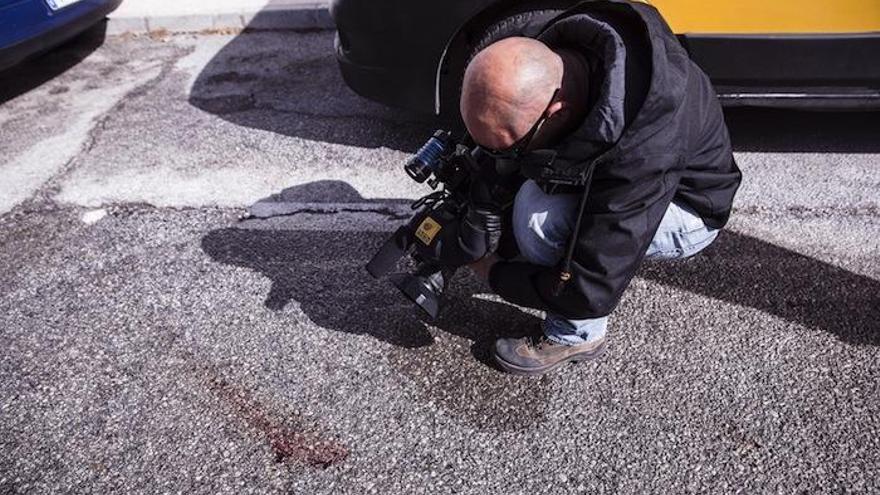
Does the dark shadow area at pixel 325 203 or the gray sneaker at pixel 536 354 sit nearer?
the gray sneaker at pixel 536 354

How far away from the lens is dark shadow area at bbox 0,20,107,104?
4.25 m

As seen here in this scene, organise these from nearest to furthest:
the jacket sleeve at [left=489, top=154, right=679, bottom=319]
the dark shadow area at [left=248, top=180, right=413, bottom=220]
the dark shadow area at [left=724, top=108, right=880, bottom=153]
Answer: the jacket sleeve at [left=489, top=154, right=679, bottom=319]
the dark shadow area at [left=248, top=180, right=413, bottom=220]
the dark shadow area at [left=724, top=108, right=880, bottom=153]

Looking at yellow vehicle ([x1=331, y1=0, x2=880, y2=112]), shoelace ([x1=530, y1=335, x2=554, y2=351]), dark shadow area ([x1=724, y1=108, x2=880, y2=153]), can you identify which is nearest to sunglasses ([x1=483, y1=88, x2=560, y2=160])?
shoelace ([x1=530, y1=335, x2=554, y2=351])

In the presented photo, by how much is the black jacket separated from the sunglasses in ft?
0.26

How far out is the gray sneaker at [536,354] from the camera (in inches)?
80.1

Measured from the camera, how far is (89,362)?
2.18 m

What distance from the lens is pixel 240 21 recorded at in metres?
4.75

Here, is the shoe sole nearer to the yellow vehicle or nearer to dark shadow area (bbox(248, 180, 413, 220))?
dark shadow area (bbox(248, 180, 413, 220))

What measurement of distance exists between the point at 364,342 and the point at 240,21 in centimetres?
344

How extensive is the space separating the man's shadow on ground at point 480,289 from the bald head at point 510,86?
2.94ft

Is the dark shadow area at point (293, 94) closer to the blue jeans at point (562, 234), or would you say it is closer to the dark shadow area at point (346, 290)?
the dark shadow area at point (346, 290)

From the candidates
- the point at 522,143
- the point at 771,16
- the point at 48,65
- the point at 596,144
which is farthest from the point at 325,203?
the point at 48,65

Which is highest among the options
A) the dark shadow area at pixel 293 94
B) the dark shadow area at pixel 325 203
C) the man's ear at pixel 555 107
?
the man's ear at pixel 555 107

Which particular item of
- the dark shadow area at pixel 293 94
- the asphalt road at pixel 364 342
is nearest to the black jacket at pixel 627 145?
the asphalt road at pixel 364 342
